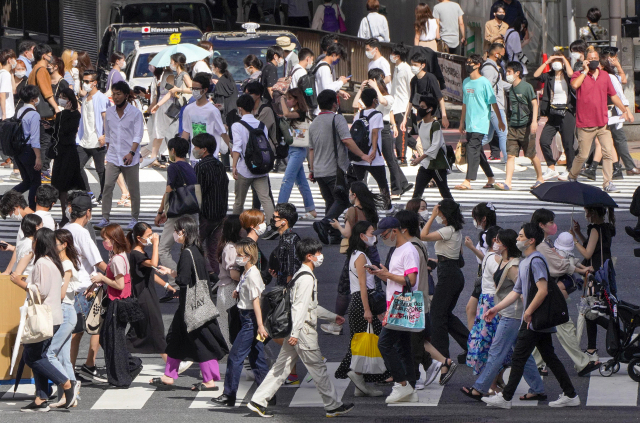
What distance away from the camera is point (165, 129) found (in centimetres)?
1925

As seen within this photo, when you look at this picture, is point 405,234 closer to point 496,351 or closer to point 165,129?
point 496,351

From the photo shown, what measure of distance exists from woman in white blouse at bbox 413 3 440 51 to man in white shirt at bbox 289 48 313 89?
496cm

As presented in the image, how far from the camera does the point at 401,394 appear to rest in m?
8.98

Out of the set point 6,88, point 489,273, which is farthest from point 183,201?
point 6,88

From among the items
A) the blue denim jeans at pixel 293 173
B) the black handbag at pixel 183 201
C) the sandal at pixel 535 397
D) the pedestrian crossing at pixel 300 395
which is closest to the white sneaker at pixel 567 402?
the pedestrian crossing at pixel 300 395

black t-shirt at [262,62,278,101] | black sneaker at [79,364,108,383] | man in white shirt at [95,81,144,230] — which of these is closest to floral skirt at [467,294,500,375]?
black sneaker at [79,364,108,383]

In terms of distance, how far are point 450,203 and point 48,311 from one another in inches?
135

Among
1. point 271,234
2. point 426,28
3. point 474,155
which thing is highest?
point 426,28

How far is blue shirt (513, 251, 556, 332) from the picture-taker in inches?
340

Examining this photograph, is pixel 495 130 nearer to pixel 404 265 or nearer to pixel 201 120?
pixel 201 120

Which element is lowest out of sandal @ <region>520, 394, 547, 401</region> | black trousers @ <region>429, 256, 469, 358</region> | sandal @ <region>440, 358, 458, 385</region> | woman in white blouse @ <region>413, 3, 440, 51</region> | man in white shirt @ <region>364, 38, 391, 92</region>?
sandal @ <region>520, 394, 547, 401</region>

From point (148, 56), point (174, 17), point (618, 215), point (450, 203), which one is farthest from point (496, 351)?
point (174, 17)

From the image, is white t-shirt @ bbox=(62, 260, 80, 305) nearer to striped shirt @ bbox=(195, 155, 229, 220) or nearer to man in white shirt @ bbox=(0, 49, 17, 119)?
striped shirt @ bbox=(195, 155, 229, 220)

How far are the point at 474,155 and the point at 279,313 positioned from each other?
902cm
